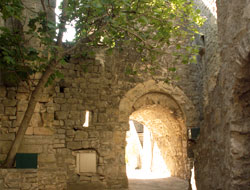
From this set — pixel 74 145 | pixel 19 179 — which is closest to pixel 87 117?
pixel 74 145

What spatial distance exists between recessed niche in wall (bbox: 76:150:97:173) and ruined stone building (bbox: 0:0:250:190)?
3 centimetres

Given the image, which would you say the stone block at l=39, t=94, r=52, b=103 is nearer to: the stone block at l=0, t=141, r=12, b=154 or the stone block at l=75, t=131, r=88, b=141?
the stone block at l=75, t=131, r=88, b=141

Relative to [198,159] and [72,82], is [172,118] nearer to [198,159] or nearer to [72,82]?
[198,159]

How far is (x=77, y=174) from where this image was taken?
7.11 metres

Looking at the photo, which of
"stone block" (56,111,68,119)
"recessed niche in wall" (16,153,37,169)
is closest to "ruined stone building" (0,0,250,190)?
"stone block" (56,111,68,119)

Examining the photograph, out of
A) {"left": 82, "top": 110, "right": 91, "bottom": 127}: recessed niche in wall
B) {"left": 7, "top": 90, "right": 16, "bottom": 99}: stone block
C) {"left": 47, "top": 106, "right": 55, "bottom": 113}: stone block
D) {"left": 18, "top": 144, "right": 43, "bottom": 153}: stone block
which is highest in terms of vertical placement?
{"left": 7, "top": 90, "right": 16, "bottom": 99}: stone block

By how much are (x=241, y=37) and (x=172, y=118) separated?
5.21m

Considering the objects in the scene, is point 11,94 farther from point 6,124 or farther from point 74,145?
point 74,145

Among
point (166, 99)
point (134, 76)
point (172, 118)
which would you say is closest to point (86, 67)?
point (134, 76)

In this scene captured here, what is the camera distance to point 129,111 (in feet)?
26.0

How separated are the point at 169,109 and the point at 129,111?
5.16 ft

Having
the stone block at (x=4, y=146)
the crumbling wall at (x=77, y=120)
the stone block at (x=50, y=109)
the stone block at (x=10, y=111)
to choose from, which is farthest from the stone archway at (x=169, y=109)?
the stone block at (x=4, y=146)

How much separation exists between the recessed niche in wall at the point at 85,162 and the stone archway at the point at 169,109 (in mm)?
1314

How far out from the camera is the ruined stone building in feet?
15.1
